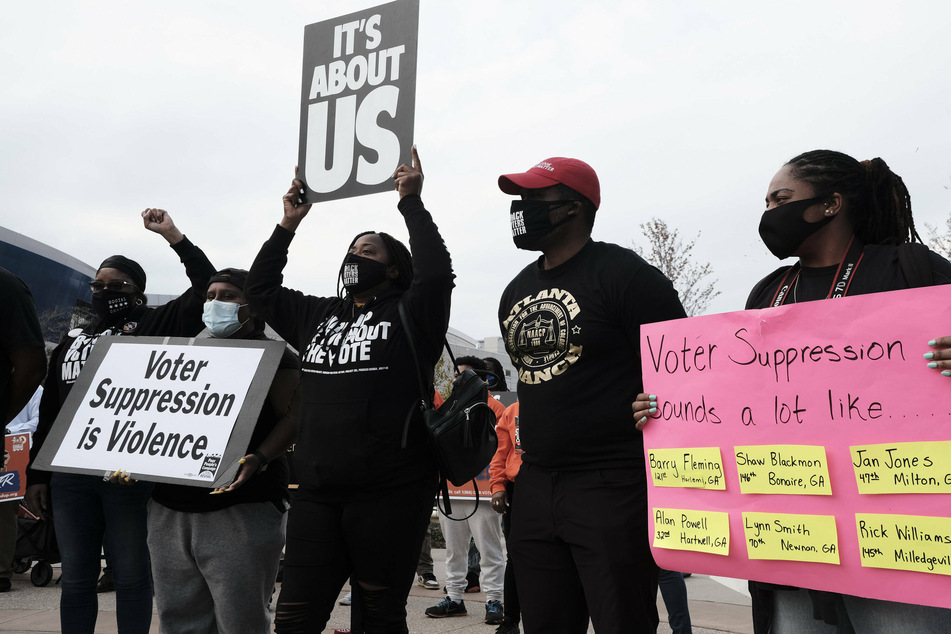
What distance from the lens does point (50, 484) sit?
3922 mm

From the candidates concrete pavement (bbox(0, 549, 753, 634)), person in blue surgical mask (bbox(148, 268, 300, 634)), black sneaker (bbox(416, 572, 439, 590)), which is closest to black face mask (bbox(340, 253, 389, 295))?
person in blue surgical mask (bbox(148, 268, 300, 634))

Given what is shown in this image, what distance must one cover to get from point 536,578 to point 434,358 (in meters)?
1.00

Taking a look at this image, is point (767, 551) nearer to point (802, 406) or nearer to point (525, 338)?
point (802, 406)

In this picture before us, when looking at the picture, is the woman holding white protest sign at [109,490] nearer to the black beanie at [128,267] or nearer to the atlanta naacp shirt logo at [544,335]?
the black beanie at [128,267]

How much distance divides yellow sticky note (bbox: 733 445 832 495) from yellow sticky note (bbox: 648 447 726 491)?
68mm

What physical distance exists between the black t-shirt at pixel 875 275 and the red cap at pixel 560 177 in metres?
0.79

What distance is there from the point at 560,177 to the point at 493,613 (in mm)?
4092

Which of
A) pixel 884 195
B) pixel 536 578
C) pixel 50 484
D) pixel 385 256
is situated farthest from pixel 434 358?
pixel 50 484

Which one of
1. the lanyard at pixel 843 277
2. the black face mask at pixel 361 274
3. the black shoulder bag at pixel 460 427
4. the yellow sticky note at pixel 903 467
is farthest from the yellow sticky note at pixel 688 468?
the black face mask at pixel 361 274

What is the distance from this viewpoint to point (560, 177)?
292 cm

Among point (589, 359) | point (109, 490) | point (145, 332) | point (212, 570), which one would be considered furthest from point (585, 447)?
point (145, 332)

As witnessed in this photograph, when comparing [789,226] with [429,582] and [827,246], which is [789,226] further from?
[429,582]

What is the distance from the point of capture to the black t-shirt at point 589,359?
2602 mm

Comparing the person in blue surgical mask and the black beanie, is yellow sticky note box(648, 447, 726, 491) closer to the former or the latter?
the person in blue surgical mask
